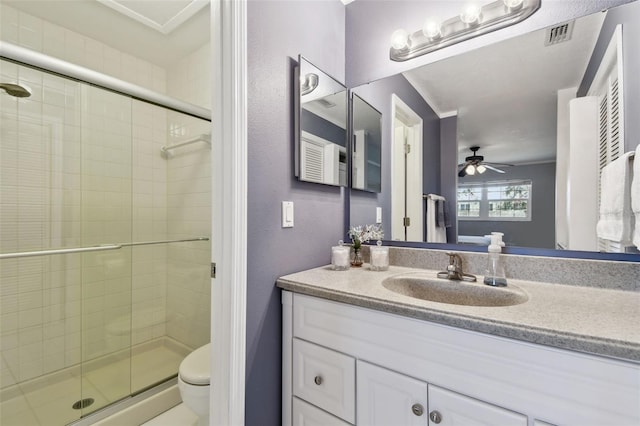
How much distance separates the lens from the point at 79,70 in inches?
60.7

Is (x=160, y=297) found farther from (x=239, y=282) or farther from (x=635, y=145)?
(x=635, y=145)

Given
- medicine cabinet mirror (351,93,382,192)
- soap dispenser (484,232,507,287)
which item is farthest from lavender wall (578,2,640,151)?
medicine cabinet mirror (351,93,382,192)

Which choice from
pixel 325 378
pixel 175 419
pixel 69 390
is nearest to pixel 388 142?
pixel 325 378

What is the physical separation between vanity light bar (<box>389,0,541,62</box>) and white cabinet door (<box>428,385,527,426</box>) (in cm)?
147

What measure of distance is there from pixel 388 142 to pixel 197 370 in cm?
159

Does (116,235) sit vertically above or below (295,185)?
below

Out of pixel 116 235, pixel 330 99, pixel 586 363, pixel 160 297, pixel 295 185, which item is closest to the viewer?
pixel 586 363

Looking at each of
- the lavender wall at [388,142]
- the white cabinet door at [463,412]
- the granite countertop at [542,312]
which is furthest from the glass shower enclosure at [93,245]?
the white cabinet door at [463,412]

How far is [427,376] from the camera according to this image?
812 mm

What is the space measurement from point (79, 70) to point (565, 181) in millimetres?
2489

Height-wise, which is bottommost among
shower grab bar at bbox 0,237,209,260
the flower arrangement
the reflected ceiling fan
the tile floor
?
the tile floor

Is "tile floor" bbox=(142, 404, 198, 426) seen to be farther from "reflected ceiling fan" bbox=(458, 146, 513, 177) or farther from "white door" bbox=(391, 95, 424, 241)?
"reflected ceiling fan" bbox=(458, 146, 513, 177)

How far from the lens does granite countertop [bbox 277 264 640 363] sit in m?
0.61

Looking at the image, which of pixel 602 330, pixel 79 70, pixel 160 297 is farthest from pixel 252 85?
pixel 160 297
